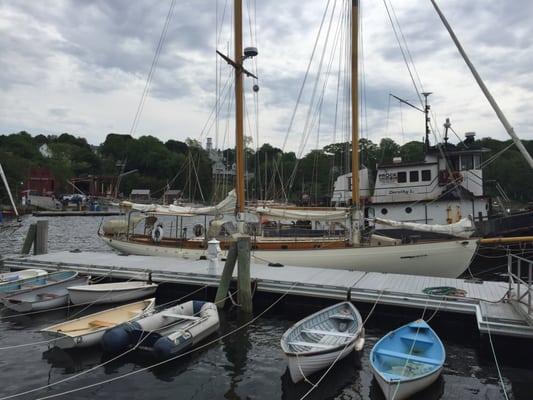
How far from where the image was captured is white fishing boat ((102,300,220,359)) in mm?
9430

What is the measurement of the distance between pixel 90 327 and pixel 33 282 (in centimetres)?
548

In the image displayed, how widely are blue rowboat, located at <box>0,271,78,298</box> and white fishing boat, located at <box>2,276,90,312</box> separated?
19 centimetres

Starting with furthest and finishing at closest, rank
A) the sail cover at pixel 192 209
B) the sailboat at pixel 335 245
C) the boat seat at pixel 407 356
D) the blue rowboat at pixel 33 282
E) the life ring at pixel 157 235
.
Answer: the life ring at pixel 157 235 → the sail cover at pixel 192 209 → the sailboat at pixel 335 245 → the blue rowboat at pixel 33 282 → the boat seat at pixel 407 356

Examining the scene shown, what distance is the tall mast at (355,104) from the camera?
748 inches

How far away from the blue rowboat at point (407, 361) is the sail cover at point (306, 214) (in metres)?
9.81

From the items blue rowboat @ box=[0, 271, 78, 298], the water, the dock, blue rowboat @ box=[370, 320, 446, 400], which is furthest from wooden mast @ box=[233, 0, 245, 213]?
the dock

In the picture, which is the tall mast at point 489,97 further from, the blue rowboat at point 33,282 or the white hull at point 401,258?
the blue rowboat at point 33,282

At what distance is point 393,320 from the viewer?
12055mm

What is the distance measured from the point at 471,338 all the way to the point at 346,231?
8755 mm

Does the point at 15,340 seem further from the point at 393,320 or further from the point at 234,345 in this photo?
the point at 393,320

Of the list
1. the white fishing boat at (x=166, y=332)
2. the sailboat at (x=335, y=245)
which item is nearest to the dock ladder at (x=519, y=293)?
the sailboat at (x=335, y=245)

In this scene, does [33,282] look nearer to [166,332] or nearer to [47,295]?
[47,295]

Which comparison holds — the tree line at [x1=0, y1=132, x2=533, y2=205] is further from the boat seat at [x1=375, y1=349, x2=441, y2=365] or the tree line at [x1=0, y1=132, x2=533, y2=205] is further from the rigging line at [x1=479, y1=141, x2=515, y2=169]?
the boat seat at [x1=375, y1=349, x2=441, y2=365]

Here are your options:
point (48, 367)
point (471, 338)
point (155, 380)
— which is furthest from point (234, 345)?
point (471, 338)
